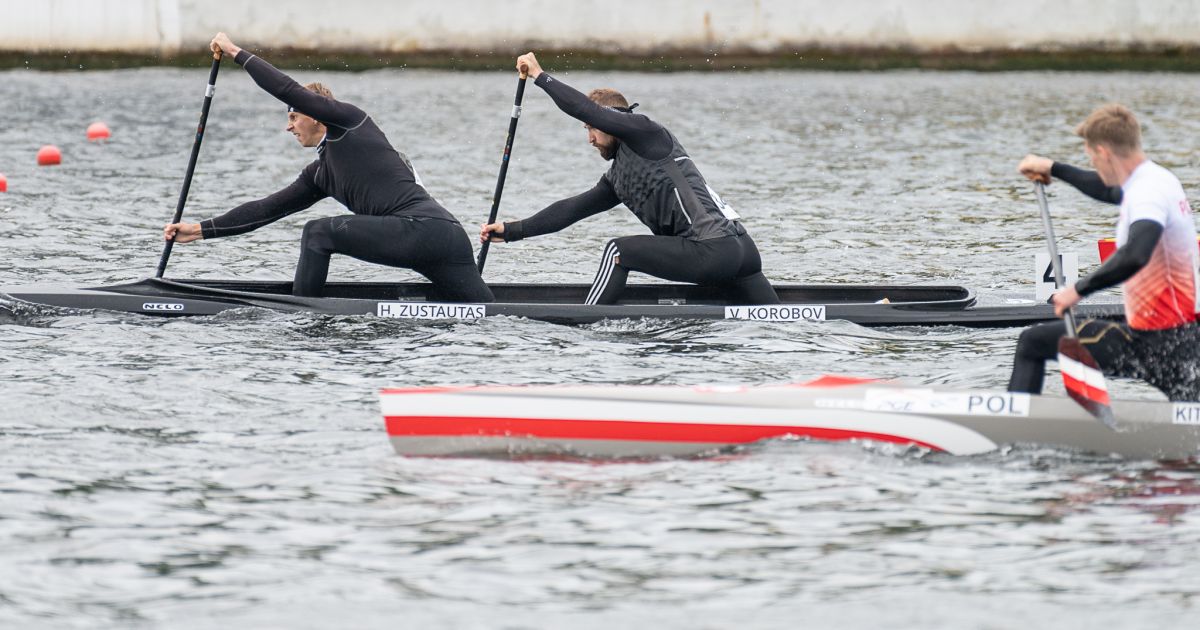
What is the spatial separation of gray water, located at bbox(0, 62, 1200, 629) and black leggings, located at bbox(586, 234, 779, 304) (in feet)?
1.20

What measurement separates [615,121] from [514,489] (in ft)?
11.5

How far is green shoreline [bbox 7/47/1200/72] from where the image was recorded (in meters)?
34.1

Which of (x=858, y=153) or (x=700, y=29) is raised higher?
(x=700, y=29)

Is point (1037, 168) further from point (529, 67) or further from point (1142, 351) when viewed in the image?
point (529, 67)

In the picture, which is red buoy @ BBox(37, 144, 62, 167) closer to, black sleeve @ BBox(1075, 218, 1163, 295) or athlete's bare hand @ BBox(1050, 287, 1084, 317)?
athlete's bare hand @ BBox(1050, 287, 1084, 317)

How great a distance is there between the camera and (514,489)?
7.46 meters

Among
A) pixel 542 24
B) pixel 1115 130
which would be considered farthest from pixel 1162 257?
pixel 542 24

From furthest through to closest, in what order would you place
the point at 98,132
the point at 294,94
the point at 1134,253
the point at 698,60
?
the point at 698,60, the point at 98,132, the point at 294,94, the point at 1134,253

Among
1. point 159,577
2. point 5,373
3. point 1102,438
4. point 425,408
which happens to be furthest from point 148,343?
point 1102,438

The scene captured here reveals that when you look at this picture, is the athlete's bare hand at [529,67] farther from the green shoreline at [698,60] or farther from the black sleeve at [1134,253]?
the green shoreline at [698,60]

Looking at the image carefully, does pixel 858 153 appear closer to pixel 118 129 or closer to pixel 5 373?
pixel 118 129

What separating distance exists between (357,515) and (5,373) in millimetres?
3537

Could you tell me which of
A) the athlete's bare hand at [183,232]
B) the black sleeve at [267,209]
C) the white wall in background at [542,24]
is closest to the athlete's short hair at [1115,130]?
the black sleeve at [267,209]

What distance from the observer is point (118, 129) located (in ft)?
85.9
